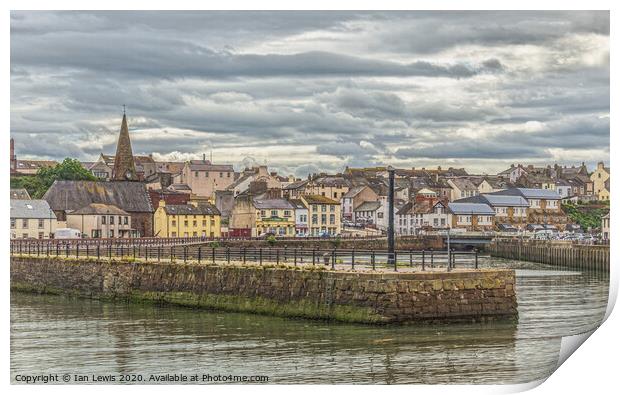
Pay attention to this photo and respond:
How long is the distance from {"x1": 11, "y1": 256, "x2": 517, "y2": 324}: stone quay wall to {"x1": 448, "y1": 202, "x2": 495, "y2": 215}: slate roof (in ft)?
209

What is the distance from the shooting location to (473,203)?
323 feet

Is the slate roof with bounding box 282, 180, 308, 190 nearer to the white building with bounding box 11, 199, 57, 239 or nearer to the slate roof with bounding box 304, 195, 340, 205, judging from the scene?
the slate roof with bounding box 304, 195, 340, 205

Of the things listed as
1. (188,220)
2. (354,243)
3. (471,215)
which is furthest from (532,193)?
(188,220)

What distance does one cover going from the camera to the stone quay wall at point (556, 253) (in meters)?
59.2

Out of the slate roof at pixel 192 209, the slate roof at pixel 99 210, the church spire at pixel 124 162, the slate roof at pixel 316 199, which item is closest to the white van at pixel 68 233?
the slate roof at pixel 99 210

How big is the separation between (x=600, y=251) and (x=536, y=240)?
1948 cm

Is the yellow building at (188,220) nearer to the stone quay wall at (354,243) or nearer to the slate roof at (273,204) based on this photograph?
the stone quay wall at (354,243)

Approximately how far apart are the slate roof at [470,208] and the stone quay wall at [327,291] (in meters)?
63.6

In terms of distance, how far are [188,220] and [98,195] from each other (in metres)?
14.2

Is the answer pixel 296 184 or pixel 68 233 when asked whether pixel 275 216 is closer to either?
pixel 296 184

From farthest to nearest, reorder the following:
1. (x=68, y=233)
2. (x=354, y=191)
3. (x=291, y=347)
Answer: (x=354, y=191) < (x=68, y=233) < (x=291, y=347)

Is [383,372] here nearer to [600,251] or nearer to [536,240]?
[600,251]

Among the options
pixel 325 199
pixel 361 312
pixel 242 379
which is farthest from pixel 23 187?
pixel 242 379

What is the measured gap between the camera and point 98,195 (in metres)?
61.2
